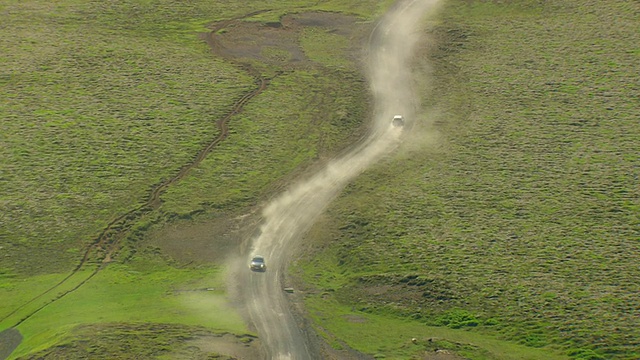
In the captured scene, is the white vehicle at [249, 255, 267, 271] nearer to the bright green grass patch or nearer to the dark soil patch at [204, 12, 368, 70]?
the bright green grass patch

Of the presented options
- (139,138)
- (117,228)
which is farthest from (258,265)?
(139,138)

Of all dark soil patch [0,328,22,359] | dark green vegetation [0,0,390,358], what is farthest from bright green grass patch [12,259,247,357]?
dark soil patch [0,328,22,359]

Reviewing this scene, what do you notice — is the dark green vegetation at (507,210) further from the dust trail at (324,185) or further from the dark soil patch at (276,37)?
the dark soil patch at (276,37)

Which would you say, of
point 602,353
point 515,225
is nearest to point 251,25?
point 515,225

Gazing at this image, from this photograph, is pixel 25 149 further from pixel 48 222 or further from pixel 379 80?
pixel 379 80

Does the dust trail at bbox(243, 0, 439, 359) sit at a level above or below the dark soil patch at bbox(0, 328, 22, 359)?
above

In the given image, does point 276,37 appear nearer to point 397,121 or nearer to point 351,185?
point 397,121

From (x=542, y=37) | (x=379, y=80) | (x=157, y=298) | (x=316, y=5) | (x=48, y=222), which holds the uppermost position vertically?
(x=316, y=5)
